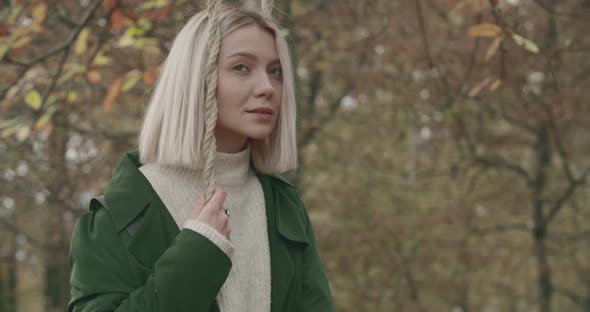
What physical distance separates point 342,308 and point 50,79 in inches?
244

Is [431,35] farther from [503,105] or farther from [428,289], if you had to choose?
[428,289]

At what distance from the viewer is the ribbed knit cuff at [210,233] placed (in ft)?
6.60

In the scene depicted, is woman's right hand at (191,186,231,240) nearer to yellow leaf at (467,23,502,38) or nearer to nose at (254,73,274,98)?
nose at (254,73,274,98)

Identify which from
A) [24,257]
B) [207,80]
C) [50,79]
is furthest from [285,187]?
[24,257]

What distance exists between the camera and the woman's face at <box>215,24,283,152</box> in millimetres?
2238

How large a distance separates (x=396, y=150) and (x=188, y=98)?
9.36m

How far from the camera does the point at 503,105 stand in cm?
800

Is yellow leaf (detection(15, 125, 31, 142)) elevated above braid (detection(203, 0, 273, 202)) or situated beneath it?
situated beneath

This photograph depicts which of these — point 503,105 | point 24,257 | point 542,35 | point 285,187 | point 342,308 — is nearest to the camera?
point 285,187

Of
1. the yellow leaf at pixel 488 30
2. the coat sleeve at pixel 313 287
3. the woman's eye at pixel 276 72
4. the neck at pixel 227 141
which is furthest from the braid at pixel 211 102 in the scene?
the yellow leaf at pixel 488 30

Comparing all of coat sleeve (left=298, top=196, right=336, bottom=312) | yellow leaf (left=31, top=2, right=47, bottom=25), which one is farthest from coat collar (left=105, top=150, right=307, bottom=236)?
yellow leaf (left=31, top=2, right=47, bottom=25)

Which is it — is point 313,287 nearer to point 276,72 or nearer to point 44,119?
point 276,72

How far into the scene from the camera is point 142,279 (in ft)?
6.88

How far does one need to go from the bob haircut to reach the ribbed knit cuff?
0.22m
